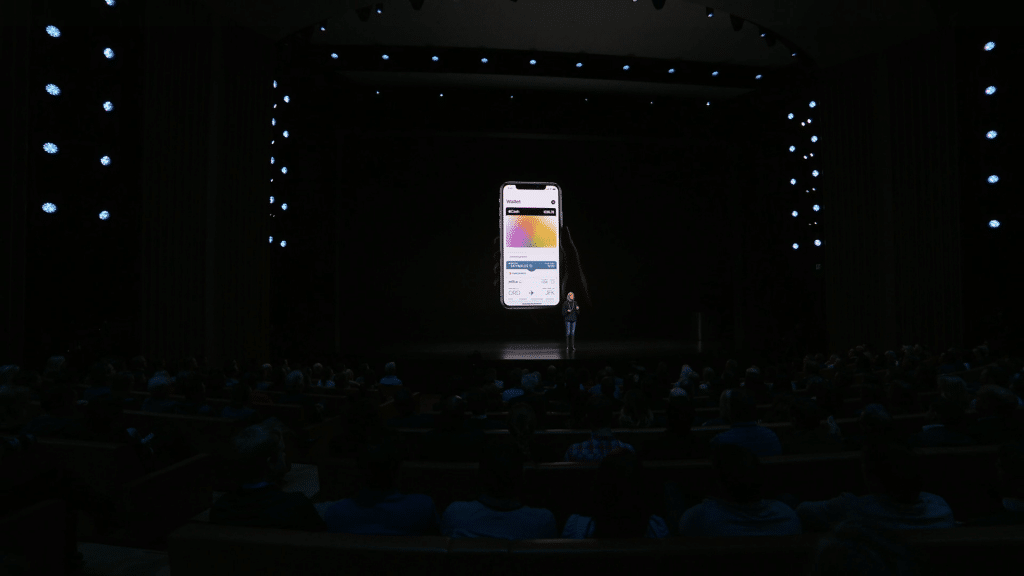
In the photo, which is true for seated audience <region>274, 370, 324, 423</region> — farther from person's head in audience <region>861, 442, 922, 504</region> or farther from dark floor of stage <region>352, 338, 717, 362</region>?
dark floor of stage <region>352, 338, 717, 362</region>

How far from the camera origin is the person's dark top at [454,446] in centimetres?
332

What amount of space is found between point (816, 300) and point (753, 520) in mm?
11274

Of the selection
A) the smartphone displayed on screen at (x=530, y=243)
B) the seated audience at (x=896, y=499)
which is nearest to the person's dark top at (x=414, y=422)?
the seated audience at (x=896, y=499)

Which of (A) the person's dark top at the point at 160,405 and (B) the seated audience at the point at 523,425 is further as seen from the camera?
(A) the person's dark top at the point at 160,405

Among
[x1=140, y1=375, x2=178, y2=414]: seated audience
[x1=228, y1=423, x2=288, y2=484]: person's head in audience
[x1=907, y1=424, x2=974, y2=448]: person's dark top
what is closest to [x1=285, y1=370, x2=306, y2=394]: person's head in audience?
[x1=140, y1=375, x2=178, y2=414]: seated audience

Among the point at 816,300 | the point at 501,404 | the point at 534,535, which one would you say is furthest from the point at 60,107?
the point at 816,300

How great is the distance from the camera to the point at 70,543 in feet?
8.73

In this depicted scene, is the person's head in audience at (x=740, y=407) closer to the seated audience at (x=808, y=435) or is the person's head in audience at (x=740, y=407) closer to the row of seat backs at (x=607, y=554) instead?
the seated audience at (x=808, y=435)

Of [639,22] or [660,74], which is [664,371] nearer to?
[639,22]

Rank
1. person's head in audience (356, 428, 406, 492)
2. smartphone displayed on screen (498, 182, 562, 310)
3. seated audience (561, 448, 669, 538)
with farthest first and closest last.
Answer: smartphone displayed on screen (498, 182, 562, 310) → person's head in audience (356, 428, 406, 492) → seated audience (561, 448, 669, 538)

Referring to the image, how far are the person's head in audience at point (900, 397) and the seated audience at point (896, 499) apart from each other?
272 cm

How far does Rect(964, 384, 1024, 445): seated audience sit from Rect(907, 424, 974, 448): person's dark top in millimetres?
89

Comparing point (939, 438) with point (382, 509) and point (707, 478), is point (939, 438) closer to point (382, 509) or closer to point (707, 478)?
point (707, 478)

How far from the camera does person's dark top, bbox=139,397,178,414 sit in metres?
4.61
